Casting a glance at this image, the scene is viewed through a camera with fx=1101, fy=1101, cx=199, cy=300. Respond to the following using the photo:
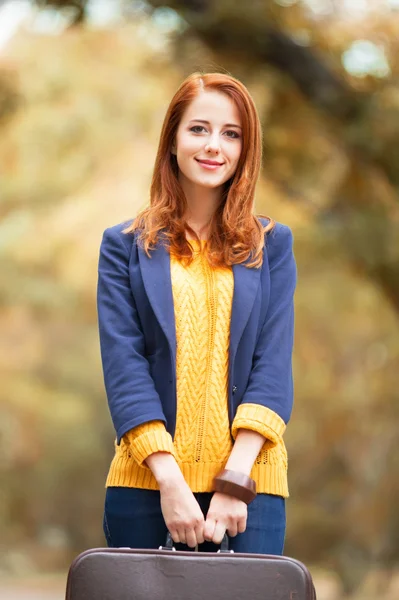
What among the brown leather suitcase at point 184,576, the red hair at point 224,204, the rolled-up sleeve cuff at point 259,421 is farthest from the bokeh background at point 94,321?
the brown leather suitcase at point 184,576

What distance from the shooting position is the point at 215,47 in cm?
504

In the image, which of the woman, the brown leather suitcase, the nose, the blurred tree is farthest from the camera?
the blurred tree

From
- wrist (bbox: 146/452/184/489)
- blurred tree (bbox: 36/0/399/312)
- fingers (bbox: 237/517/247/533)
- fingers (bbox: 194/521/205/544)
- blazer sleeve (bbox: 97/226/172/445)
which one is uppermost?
blurred tree (bbox: 36/0/399/312)

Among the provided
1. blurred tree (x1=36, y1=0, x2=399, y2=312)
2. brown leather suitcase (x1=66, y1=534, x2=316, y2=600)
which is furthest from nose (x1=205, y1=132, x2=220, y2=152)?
blurred tree (x1=36, y1=0, x2=399, y2=312)

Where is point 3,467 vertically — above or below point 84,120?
below

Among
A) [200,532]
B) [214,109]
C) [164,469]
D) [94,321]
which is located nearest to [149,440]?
[164,469]

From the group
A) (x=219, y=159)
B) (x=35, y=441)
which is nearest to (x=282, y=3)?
(x=219, y=159)

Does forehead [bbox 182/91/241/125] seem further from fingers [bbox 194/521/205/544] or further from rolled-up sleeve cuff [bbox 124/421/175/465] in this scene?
fingers [bbox 194/521/205/544]

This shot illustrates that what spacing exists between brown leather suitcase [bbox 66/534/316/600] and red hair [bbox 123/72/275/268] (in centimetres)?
45

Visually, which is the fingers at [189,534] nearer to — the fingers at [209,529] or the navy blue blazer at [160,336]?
the fingers at [209,529]

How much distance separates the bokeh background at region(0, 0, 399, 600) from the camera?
27.1 feet

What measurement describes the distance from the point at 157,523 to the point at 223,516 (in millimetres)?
106

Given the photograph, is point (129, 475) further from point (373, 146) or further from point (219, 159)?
point (373, 146)

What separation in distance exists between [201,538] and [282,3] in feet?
14.8
